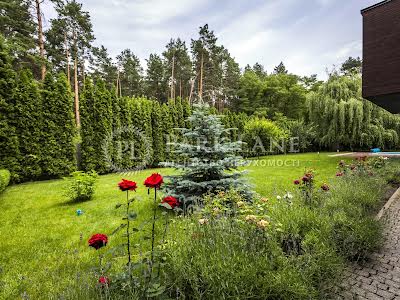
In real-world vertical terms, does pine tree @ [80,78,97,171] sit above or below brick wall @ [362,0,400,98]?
below

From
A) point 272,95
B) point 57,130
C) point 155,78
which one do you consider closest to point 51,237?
point 57,130

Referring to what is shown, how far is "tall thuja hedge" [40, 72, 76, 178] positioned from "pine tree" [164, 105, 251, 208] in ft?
20.4

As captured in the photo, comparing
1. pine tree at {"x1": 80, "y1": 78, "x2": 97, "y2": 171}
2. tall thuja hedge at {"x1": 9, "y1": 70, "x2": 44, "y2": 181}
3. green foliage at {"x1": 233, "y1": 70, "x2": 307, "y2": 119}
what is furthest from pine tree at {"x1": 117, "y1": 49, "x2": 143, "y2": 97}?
tall thuja hedge at {"x1": 9, "y1": 70, "x2": 44, "y2": 181}

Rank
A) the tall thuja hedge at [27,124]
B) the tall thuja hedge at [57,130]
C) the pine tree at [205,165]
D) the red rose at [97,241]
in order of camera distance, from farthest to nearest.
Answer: the tall thuja hedge at [57,130]
the tall thuja hedge at [27,124]
the pine tree at [205,165]
the red rose at [97,241]

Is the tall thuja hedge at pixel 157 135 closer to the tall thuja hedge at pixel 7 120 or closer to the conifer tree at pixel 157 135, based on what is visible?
the conifer tree at pixel 157 135

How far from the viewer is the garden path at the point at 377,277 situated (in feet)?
7.10

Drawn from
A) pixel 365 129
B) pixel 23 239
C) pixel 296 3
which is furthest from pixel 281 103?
pixel 23 239

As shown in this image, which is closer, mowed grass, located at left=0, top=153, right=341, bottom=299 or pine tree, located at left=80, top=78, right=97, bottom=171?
mowed grass, located at left=0, top=153, right=341, bottom=299

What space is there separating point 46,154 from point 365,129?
55.6 feet

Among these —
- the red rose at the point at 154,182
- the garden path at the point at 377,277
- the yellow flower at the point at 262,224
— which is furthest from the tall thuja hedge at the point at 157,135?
the red rose at the point at 154,182

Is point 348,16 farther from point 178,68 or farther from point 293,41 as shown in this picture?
point 178,68

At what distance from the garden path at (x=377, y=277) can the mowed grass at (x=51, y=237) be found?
1.58m

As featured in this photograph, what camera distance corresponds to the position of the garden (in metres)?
1.75

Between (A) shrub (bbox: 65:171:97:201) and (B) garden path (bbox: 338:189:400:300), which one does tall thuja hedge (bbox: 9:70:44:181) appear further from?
(B) garden path (bbox: 338:189:400:300)
